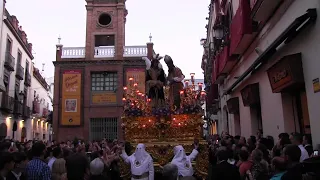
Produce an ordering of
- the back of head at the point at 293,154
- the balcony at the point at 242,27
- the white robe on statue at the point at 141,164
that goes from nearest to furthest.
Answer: the back of head at the point at 293,154 → the white robe on statue at the point at 141,164 → the balcony at the point at 242,27

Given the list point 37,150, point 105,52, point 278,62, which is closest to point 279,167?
point 37,150

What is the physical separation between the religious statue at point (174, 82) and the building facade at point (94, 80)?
46.7 feet

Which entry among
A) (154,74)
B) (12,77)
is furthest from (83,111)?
(154,74)

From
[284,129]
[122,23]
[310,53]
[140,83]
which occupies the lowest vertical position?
[284,129]

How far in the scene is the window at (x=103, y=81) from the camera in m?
25.2

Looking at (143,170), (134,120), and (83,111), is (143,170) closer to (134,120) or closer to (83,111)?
(134,120)

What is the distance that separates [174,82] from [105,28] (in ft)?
60.9

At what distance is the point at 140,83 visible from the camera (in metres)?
24.0

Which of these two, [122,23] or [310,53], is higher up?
[122,23]

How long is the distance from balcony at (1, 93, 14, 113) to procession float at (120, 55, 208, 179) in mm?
16342

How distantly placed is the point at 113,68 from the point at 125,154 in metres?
18.7

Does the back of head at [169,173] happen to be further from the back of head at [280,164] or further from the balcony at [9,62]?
the balcony at [9,62]

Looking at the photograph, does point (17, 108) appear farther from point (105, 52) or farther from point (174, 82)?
point (174, 82)

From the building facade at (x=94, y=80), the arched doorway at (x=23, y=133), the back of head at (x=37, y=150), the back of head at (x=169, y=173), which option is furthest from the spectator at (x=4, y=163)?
the arched doorway at (x=23, y=133)
